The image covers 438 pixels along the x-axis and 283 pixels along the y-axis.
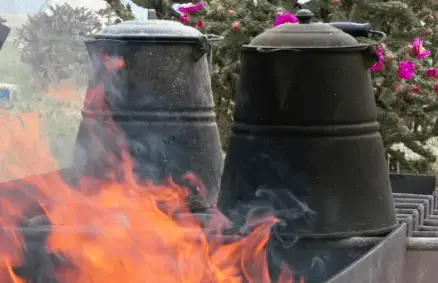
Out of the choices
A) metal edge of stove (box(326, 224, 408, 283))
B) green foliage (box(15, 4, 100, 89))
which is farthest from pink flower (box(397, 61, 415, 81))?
metal edge of stove (box(326, 224, 408, 283))

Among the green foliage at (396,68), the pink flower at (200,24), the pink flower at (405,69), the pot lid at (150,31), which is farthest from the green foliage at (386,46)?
the pot lid at (150,31)

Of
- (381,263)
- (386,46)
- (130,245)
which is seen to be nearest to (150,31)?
(130,245)

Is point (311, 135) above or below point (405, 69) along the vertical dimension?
above

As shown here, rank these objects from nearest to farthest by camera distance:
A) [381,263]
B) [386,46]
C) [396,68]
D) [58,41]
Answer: [381,263] < [58,41] < [396,68] < [386,46]

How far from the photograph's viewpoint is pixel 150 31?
12.7 feet

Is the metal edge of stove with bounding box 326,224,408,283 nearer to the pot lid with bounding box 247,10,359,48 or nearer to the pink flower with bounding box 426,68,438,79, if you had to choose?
the pot lid with bounding box 247,10,359,48

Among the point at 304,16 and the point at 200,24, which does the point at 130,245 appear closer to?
the point at 304,16

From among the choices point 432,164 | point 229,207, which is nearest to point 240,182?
point 229,207

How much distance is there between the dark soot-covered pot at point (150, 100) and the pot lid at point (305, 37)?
3.13 ft

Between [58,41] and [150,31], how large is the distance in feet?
2.33

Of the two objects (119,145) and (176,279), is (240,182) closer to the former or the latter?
(176,279)

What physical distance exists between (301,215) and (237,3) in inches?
163

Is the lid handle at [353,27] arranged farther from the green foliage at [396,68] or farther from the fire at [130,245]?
the green foliage at [396,68]

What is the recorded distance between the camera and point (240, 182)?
9.86 feet
